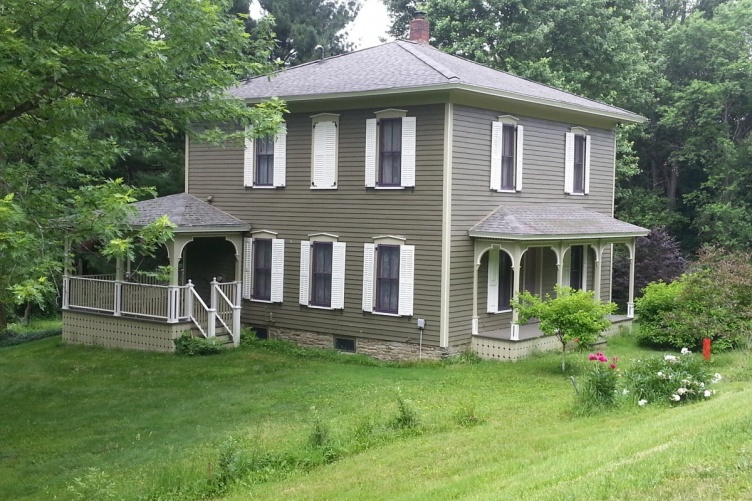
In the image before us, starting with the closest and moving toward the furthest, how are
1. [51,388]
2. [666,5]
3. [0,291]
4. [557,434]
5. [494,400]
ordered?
[557,434] → [0,291] → [494,400] → [51,388] → [666,5]

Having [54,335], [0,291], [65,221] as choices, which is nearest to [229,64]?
[65,221]

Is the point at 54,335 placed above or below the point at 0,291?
below

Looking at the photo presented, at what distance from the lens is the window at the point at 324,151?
1938 centimetres

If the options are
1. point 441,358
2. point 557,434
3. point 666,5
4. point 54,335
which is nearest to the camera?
A: point 557,434

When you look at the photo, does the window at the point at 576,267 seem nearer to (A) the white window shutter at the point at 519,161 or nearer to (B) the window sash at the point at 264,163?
(A) the white window shutter at the point at 519,161

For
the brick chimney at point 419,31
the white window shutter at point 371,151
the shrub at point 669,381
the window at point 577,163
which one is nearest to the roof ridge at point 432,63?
the brick chimney at point 419,31

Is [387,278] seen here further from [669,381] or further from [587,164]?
[669,381]


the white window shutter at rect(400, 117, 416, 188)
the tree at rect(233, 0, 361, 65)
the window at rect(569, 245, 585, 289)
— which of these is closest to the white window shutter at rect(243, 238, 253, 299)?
the white window shutter at rect(400, 117, 416, 188)

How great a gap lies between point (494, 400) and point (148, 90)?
729 centimetres

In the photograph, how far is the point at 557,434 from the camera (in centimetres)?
976

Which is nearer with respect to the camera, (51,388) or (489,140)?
(51,388)

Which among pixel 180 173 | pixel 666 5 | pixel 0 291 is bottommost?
pixel 0 291

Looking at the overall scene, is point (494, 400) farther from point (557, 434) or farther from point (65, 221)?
point (65, 221)

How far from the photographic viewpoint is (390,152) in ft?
60.7
